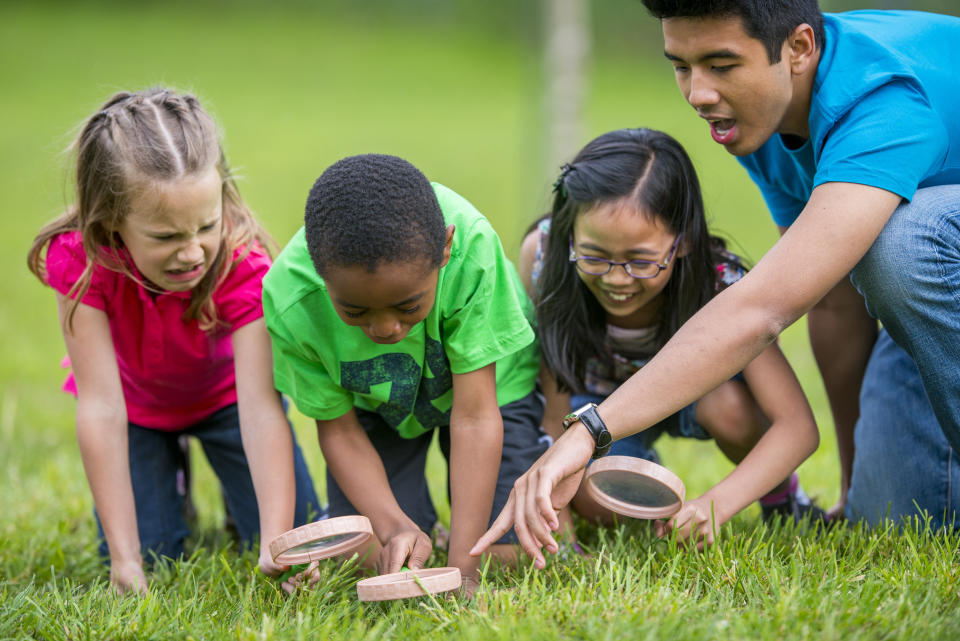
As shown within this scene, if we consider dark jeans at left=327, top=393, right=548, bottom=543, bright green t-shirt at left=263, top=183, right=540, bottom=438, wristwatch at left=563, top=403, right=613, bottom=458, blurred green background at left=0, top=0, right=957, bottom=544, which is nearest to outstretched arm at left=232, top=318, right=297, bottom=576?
bright green t-shirt at left=263, top=183, right=540, bottom=438

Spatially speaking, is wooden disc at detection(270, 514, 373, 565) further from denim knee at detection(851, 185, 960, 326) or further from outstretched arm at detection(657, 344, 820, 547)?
denim knee at detection(851, 185, 960, 326)

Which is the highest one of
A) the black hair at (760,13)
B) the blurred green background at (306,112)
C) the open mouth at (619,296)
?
the black hair at (760,13)

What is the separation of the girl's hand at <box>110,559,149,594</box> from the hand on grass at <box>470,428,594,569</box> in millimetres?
1149

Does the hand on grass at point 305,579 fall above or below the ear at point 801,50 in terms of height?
below

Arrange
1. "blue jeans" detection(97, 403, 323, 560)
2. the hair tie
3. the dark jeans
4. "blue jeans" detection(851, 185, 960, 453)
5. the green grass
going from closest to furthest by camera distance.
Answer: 1. the green grass
2. "blue jeans" detection(851, 185, 960, 453)
3. the hair tie
4. the dark jeans
5. "blue jeans" detection(97, 403, 323, 560)

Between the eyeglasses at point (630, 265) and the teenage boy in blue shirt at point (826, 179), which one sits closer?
the teenage boy in blue shirt at point (826, 179)

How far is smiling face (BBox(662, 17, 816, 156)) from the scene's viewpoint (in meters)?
2.78

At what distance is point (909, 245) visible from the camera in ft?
8.95

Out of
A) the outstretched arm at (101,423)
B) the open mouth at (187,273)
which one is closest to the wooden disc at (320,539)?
the outstretched arm at (101,423)

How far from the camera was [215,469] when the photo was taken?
12.9 ft

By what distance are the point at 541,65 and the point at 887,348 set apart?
8.77 metres

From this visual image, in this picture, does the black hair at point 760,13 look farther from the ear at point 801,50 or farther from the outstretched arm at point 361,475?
the outstretched arm at point 361,475

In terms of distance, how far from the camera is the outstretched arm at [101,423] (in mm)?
3208

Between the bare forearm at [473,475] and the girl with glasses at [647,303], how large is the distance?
473mm
